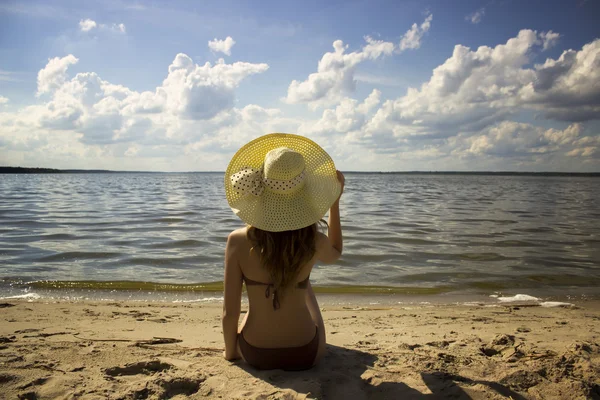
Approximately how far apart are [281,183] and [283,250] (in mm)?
412

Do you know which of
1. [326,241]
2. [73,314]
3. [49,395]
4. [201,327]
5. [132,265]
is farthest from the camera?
[132,265]

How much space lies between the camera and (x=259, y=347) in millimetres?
2793

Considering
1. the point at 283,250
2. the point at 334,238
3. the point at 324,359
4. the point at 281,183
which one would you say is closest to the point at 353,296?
the point at 324,359

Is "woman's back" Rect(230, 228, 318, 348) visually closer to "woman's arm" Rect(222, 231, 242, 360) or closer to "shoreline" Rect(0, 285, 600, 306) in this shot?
"woman's arm" Rect(222, 231, 242, 360)

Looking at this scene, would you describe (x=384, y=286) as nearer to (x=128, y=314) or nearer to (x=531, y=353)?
(x=531, y=353)

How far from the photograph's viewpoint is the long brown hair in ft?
8.34

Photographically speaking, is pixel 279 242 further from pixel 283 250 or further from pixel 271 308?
pixel 271 308

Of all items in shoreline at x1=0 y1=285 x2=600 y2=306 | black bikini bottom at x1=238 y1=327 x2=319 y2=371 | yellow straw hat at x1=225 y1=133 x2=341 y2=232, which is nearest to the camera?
yellow straw hat at x1=225 y1=133 x2=341 y2=232

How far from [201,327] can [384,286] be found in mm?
3042

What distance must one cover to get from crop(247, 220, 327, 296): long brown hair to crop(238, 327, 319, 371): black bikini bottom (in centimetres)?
52

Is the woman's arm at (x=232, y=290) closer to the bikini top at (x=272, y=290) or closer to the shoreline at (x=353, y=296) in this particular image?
the bikini top at (x=272, y=290)

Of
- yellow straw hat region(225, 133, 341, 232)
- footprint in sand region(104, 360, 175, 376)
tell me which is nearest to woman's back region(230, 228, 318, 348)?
yellow straw hat region(225, 133, 341, 232)

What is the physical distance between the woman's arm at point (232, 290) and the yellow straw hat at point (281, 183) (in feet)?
0.71

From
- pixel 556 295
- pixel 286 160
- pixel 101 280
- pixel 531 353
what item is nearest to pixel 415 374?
pixel 531 353
